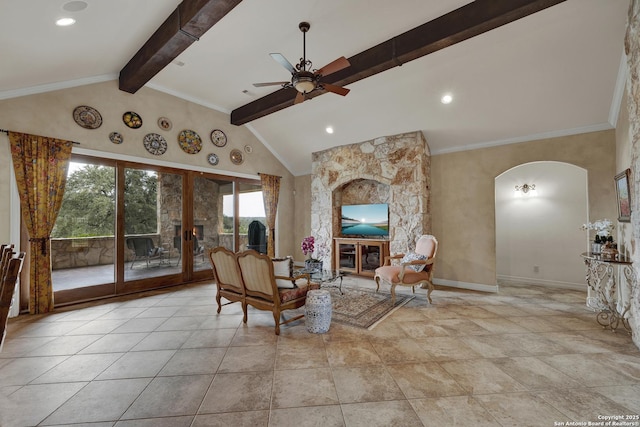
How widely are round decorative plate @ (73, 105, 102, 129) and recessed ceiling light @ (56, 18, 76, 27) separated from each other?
1853 mm

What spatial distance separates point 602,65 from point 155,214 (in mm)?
7235

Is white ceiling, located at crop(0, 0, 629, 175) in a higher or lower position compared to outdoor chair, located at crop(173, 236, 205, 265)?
higher

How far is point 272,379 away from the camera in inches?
88.0

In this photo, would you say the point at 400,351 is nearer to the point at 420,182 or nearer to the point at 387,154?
the point at 420,182

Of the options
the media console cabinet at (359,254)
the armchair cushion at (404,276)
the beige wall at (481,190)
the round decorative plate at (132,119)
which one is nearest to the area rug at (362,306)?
the armchair cushion at (404,276)

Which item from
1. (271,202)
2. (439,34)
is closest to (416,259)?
(439,34)

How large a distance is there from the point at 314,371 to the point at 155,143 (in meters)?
4.96

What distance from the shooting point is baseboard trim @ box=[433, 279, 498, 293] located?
4.92 m

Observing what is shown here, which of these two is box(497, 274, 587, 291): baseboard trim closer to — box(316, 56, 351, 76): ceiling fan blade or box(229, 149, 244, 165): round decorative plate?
box(316, 56, 351, 76): ceiling fan blade

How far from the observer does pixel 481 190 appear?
511 centimetres

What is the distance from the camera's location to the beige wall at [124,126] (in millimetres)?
3764

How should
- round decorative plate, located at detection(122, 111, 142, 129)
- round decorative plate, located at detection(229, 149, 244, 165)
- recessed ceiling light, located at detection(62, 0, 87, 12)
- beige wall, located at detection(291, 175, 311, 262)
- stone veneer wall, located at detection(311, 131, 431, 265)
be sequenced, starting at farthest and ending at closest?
beige wall, located at detection(291, 175, 311, 262) → round decorative plate, located at detection(229, 149, 244, 165) → stone veneer wall, located at detection(311, 131, 431, 265) → round decorative plate, located at detection(122, 111, 142, 129) → recessed ceiling light, located at detection(62, 0, 87, 12)

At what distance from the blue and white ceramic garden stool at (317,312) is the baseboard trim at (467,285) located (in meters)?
3.33

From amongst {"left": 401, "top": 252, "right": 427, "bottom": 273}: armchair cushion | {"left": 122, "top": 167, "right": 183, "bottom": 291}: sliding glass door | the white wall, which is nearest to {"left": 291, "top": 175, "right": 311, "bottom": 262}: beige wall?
{"left": 122, "top": 167, "right": 183, "bottom": 291}: sliding glass door
